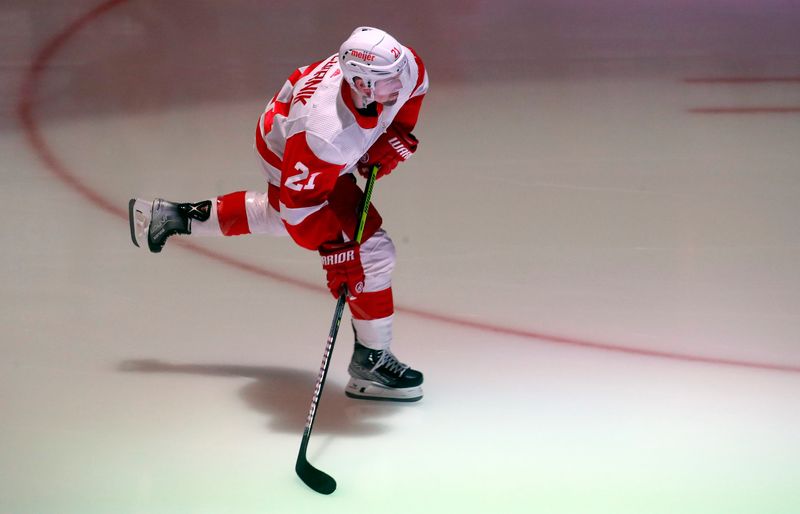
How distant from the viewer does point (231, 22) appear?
18.8 ft

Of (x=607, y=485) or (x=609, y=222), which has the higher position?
(x=609, y=222)

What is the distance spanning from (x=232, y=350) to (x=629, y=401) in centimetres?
125

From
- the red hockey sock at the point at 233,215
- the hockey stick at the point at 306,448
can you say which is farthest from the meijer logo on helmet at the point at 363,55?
the red hockey sock at the point at 233,215

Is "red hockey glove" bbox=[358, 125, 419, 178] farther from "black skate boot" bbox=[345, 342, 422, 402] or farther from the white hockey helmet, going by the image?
"black skate boot" bbox=[345, 342, 422, 402]

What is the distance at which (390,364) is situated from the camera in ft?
9.63

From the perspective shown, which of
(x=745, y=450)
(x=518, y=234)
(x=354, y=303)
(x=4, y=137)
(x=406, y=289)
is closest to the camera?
(x=745, y=450)

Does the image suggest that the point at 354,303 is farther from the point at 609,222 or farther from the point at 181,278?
the point at 609,222

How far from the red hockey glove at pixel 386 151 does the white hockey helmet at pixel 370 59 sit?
1.30ft

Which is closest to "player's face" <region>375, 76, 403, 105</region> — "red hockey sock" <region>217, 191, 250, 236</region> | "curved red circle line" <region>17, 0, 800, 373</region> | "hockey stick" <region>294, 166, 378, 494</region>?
"hockey stick" <region>294, 166, 378, 494</region>

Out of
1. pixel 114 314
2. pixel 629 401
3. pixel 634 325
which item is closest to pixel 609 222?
pixel 634 325

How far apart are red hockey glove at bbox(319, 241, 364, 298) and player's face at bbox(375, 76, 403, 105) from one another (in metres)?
0.39

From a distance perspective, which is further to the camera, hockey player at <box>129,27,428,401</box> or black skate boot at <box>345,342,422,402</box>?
black skate boot at <box>345,342,422,402</box>

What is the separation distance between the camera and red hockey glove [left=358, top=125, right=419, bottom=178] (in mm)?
2887

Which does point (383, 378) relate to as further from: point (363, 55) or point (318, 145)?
point (363, 55)
